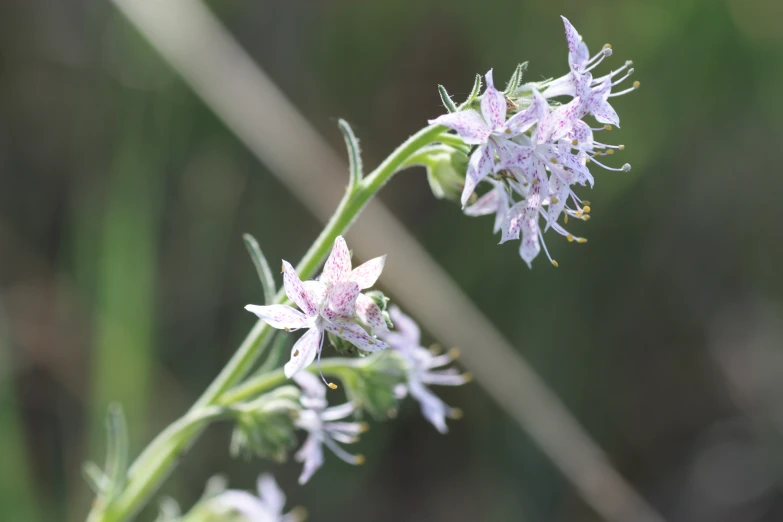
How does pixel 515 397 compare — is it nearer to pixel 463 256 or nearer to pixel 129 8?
pixel 463 256

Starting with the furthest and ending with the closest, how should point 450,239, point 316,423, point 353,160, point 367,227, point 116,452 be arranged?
point 450,239 → point 367,227 → point 316,423 → point 116,452 → point 353,160

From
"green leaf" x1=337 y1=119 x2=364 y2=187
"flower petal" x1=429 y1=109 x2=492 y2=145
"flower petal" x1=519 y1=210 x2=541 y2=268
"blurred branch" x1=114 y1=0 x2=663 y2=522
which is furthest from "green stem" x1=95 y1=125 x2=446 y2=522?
"blurred branch" x1=114 y1=0 x2=663 y2=522

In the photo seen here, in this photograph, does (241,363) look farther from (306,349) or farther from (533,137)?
(533,137)

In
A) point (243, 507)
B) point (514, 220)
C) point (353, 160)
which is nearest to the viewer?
point (514, 220)

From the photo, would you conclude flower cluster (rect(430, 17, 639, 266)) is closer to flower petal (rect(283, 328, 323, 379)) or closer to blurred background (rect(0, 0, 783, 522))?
flower petal (rect(283, 328, 323, 379))

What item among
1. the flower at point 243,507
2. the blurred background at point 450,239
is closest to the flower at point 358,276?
the flower at point 243,507

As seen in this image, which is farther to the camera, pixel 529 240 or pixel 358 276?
pixel 529 240

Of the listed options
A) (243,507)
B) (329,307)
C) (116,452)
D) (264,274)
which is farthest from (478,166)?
(243,507)

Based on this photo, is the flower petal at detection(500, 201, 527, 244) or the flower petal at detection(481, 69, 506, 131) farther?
the flower petal at detection(500, 201, 527, 244)
